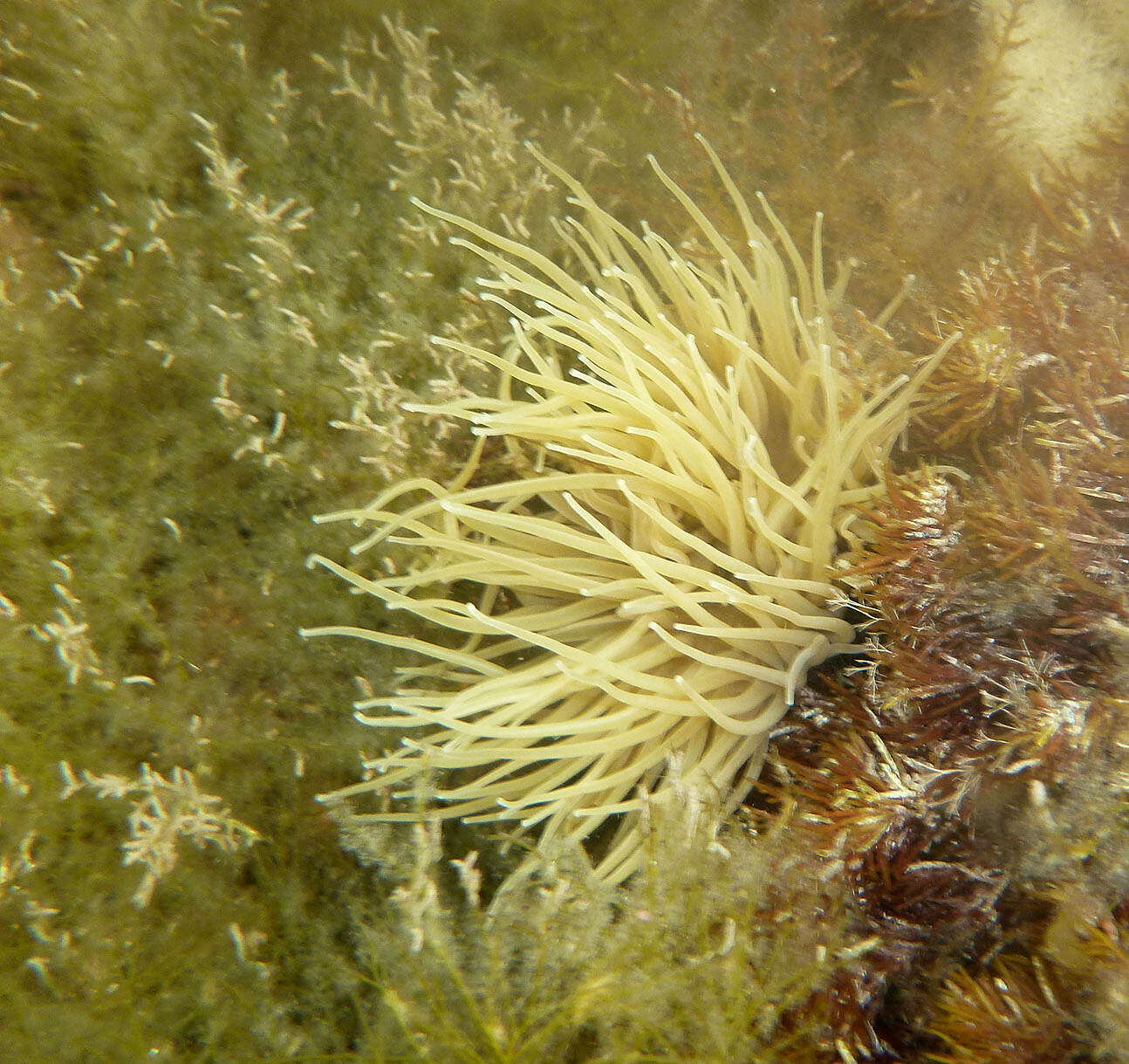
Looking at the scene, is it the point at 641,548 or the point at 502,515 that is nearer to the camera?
the point at 502,515

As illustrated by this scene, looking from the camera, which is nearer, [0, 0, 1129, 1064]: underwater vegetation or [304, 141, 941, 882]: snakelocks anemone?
[0, 0, 1129, 1064]: underwater vegetation

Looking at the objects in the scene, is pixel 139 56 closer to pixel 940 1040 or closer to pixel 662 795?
pixel 662 795

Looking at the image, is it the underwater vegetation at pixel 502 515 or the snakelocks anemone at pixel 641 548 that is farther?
the snakelocks anemone at pixel 641 548

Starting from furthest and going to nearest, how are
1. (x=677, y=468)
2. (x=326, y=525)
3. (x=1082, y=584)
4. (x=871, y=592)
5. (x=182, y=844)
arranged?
(x=326, y=525) < (x=182, y=844) < (x=677, y=468) < (x=871, y=592) < (x=1082, y=584)

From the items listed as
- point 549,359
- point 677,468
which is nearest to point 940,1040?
point 677,468
